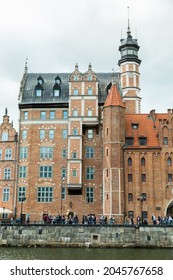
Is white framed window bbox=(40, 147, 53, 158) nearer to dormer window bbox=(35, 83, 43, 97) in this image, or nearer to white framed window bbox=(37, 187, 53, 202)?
white framed window bbox=(37, 187, 53, 202)

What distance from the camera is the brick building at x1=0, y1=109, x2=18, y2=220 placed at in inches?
2442

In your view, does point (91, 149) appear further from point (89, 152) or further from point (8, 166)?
point (8, 166)

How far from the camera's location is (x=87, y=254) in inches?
1515

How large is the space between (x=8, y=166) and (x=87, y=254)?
93.4ft

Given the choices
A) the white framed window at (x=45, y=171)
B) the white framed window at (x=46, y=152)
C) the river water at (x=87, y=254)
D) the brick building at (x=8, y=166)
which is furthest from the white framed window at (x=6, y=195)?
the river water at (x=87, y=254)

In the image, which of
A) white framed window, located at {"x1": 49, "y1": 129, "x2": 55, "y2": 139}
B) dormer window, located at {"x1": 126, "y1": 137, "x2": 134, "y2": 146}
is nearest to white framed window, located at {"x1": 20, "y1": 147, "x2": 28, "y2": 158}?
white framed window, located at {"x1": 49, "y1": 129, "x2": 55, "y2": 139}

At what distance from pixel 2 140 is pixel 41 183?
9.62 m

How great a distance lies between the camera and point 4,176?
63.0m

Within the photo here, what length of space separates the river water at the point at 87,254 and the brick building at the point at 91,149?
1228cm

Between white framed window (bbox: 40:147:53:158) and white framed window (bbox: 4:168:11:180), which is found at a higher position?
white framed window (bbox: 40:147:53:158)

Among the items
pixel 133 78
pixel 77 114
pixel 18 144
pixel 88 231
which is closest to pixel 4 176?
pixel 18 144

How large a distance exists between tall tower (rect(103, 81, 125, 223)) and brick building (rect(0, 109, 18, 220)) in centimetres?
1490

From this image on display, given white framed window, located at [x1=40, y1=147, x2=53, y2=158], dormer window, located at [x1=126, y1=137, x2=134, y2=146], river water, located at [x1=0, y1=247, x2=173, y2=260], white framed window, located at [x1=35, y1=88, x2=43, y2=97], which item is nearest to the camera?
river water, located at [x1=0, y1=247, x2=173, y2=260]

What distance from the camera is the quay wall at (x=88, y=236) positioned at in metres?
45.7
